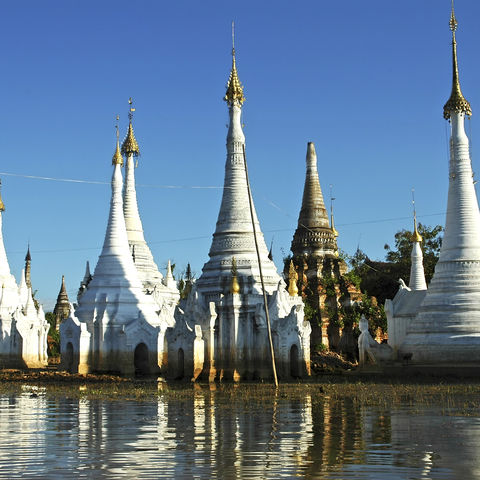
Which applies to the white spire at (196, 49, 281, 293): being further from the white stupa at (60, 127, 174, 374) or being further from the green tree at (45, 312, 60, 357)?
the green tree at (45, 312, 60, 357)

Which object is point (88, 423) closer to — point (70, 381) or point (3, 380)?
point (70, 381)

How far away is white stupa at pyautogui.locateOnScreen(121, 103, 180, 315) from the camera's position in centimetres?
4812

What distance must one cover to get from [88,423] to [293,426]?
3.80 m

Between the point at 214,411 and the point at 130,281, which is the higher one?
the point at 130,281

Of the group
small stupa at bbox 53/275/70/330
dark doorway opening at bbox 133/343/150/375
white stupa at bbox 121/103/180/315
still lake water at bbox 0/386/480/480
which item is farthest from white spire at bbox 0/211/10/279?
still lake water at bbox 0/386/480/480

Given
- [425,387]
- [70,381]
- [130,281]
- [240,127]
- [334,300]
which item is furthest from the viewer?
[334,300]

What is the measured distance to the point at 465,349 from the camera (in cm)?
3294

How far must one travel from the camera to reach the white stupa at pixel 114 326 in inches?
1492

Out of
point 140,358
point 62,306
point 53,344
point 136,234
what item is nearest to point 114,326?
point 140,358

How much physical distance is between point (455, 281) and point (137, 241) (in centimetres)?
2028

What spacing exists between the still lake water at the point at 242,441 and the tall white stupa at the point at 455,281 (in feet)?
46.4

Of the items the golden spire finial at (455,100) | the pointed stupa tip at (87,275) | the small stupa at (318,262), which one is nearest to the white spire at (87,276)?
the pointed stupa tip at (87,275)

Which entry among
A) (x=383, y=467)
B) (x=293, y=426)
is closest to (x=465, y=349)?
(x=293, y=426)

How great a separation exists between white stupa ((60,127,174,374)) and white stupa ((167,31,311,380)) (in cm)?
265
